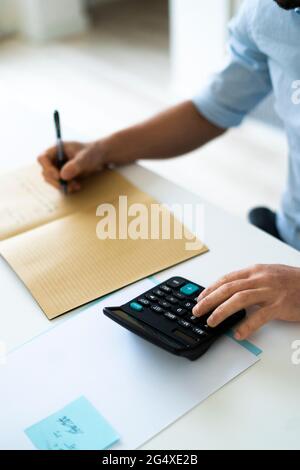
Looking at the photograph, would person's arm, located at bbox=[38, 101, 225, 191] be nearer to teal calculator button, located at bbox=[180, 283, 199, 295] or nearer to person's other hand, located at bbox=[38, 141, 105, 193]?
person's other hand, located at bbox=[38, 141, 105, 193]

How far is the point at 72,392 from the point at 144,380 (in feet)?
0.26

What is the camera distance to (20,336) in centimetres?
69

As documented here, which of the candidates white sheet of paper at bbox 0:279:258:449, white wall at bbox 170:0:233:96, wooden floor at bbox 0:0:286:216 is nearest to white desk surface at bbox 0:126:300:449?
white sheet of paper at bbox 0:279:258:449

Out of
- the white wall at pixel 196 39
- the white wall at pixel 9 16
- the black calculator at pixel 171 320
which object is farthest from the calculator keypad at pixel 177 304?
the white wall at pixel 9 16

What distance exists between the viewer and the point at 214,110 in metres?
1.09

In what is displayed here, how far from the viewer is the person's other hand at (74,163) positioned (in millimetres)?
988

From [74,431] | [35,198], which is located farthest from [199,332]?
[35,198]

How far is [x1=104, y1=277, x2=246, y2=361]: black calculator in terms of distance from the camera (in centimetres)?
64

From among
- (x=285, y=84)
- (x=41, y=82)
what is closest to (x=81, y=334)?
(x=285, y=84)

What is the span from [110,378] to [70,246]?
0.88 feet

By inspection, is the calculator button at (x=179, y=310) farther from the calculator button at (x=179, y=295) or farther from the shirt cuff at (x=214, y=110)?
the shirt cuff at (x=214, y=110)

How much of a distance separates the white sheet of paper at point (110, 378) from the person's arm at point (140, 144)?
37 centimetres

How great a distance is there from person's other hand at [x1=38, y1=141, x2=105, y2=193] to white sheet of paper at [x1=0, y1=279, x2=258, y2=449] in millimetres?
353

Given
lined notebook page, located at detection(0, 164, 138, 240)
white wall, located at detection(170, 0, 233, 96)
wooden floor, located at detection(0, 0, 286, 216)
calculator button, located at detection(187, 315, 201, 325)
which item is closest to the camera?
calculator button, located at detection(187, 315, 201, 325)
